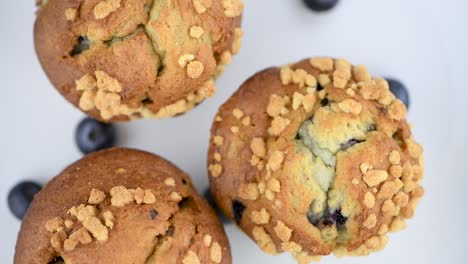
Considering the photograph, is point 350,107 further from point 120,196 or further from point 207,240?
point 120,196

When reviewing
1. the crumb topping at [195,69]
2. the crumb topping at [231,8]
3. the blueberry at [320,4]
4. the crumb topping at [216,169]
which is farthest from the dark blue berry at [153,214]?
the blueberry at [320,4]

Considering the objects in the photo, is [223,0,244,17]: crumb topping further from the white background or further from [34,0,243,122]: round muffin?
the white background

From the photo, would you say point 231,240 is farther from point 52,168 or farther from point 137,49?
point 137,49

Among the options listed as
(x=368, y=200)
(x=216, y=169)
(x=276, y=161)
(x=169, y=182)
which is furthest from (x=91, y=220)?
(x=368, y=200)

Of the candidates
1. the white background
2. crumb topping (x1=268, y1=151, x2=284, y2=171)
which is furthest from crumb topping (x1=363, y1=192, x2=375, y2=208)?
the white background

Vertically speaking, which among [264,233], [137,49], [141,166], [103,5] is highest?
[103,5]

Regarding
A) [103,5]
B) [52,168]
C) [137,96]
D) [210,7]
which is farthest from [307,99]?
[52,168]

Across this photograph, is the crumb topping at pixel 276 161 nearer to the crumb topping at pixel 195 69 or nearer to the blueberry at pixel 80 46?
the crumb topping at pixel 195 69
